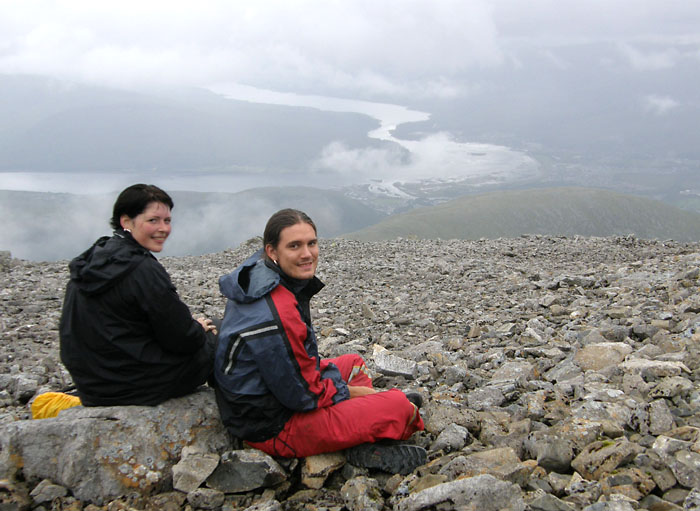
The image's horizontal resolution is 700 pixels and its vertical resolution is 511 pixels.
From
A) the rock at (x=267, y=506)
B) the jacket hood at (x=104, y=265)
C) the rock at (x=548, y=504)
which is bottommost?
the rock at (x=267, y=506)

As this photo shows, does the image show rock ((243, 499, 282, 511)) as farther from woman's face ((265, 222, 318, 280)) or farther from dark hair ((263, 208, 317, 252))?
dark hair ((263, 208, 317, 252))

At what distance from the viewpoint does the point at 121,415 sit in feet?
14.0

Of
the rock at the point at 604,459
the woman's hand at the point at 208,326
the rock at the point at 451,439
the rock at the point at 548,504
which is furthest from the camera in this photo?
the woman's hand at the point at 208,326

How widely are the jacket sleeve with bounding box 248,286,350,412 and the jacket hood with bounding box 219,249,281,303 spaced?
0.09 metres

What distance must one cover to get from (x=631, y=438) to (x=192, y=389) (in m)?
4.15

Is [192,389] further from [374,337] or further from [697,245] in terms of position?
[697,245]

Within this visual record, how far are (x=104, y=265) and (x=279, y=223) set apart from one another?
59.4 inches

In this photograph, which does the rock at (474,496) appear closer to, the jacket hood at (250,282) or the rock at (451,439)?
the rock at (451,439)

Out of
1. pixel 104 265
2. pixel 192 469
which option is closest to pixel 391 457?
pixel 192 469

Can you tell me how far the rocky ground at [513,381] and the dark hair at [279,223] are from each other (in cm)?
210

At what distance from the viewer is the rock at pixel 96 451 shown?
13.0 feet

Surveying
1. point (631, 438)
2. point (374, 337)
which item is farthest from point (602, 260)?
point (631, 438)

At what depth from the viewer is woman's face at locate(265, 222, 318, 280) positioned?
4387 mm

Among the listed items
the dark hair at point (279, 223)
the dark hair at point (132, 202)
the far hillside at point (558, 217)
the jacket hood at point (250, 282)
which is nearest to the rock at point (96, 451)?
the jacket hood at point (250, 282)
